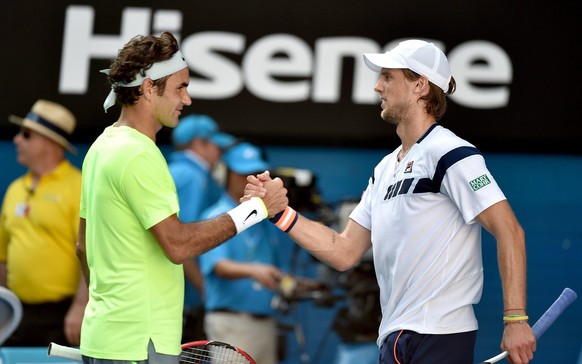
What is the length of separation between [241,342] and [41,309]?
3.65 ft

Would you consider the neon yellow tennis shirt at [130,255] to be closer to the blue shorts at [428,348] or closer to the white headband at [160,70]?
the white headband at [160,70]

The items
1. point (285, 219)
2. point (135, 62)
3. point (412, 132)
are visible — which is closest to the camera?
point (135, 62)

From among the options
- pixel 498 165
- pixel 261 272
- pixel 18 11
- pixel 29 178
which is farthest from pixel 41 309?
pixel 498 165

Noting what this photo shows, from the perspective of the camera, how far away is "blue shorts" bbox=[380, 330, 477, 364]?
413 centimetres

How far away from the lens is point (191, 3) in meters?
6.74

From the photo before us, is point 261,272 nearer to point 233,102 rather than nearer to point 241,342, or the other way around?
point 241,342

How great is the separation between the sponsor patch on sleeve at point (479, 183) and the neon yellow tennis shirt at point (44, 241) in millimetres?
3060

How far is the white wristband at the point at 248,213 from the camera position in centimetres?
405

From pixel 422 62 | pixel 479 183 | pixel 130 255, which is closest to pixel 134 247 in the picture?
pixel 130 255

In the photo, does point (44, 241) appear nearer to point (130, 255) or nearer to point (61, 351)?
point (61, 351)

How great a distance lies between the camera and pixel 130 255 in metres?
3.86

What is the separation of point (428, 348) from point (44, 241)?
3.02m

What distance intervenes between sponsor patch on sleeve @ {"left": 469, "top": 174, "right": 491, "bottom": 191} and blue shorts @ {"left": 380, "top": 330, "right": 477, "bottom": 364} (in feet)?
1.72

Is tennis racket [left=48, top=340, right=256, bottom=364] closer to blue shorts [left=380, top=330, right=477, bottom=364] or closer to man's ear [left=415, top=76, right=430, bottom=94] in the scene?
blue shorts [left=380, top=330, right=477, bottom=364]
